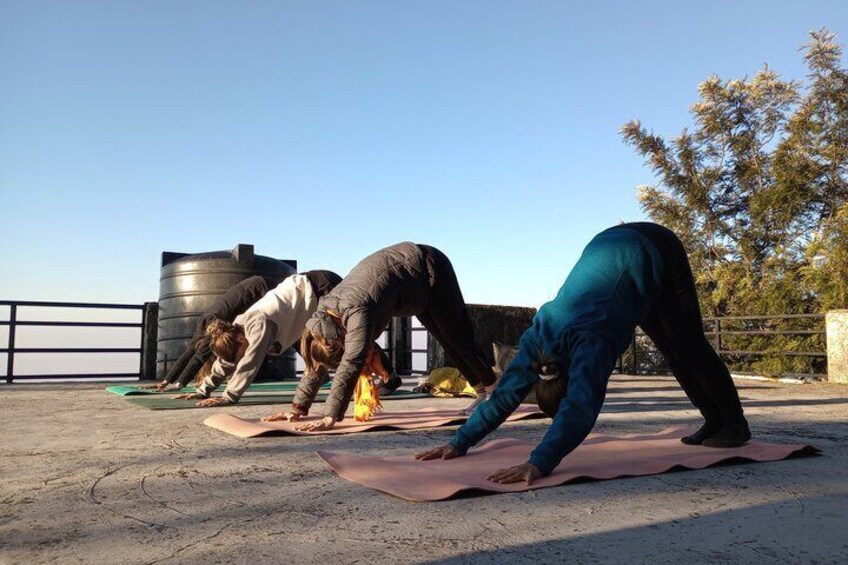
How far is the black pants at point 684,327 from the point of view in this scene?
313 centimetres

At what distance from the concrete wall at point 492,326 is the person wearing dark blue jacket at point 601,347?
23.6ft

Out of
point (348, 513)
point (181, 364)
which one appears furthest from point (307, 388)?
point (181, 364)

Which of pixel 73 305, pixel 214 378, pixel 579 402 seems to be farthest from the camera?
pixel 73 305

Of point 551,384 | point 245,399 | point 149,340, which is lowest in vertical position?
point 245,399

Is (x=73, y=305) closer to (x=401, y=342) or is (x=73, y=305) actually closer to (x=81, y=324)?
(x=81, y=324)

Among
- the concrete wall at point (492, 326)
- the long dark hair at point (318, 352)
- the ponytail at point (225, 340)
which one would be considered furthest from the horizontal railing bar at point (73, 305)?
Answer: the long dark hair at point (318, 352)

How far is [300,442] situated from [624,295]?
200 cm

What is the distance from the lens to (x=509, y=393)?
107 inches

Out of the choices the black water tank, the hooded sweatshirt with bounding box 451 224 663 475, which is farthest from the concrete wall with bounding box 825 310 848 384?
the hooded sweatshirt with bounding box 451 224 663 475

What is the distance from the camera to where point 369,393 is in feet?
14.3

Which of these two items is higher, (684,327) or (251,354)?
(684,327)

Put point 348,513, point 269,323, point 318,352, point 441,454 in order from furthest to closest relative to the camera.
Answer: point 269,323
point 318,352
point 441,454
point 348,513

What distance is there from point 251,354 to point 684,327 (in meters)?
3.43

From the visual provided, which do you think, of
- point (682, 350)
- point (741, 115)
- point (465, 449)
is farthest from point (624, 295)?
point (741, 115)
